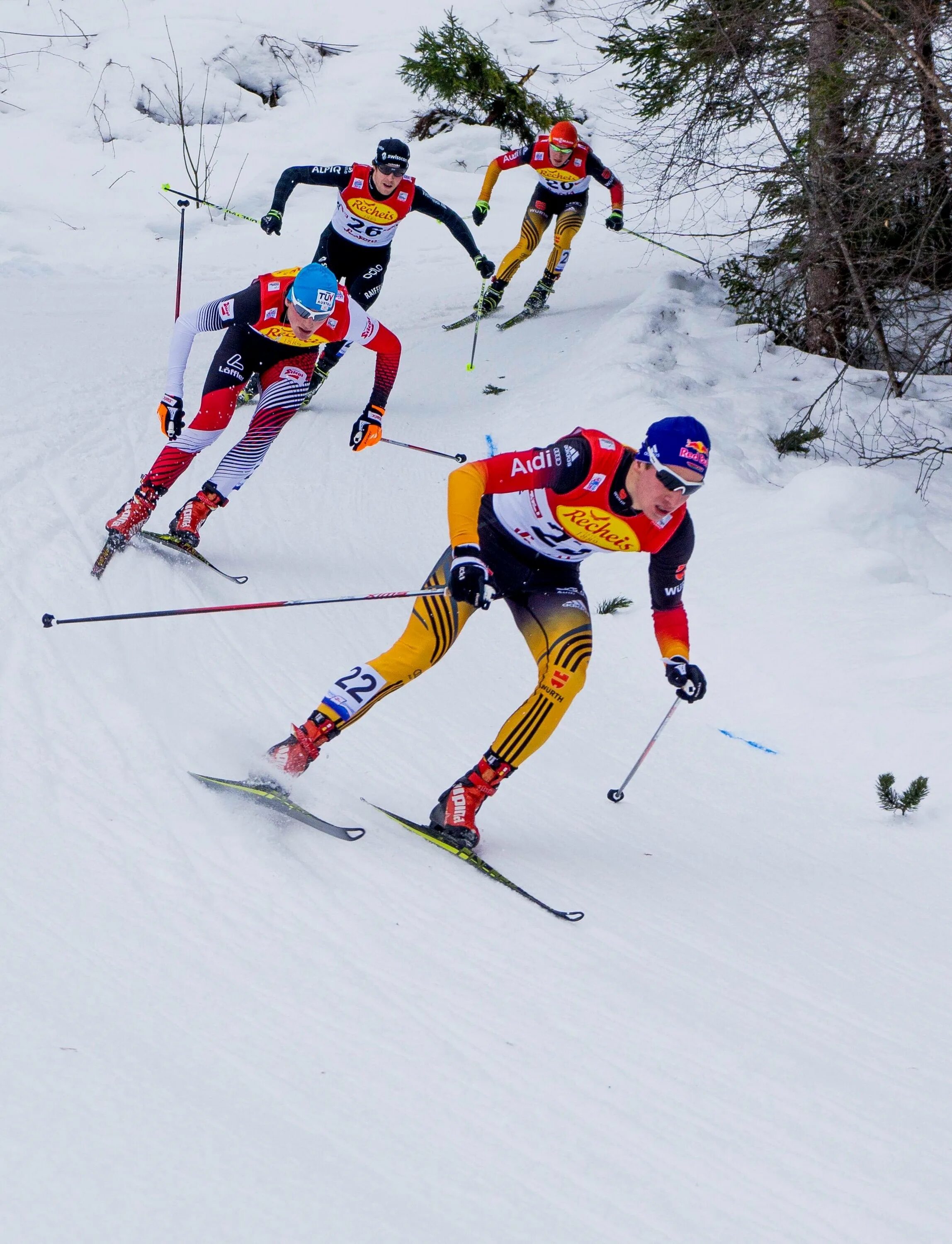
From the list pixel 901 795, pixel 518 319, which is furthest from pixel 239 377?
pixel 518 319

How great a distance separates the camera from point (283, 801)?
366 centimetres

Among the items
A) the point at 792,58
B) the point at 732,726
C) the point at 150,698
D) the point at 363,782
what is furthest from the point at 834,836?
the point at 792,58

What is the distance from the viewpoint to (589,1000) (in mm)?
3109

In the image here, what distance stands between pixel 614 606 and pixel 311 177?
176 inches

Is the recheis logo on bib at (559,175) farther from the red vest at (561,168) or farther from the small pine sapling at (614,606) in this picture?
the small pine sapling at (614,606)

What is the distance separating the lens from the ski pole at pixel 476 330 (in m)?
10.4

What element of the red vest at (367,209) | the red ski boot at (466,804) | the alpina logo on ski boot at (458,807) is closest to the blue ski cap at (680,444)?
the red ski boot at (466,804)

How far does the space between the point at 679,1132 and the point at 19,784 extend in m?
2.26

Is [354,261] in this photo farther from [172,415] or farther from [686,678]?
[686,678]

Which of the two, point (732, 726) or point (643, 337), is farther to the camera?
point (643, 337)

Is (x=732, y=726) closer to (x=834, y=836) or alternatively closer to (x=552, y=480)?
(x=834, y=836)

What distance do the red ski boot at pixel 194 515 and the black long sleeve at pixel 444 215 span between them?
12.6ft

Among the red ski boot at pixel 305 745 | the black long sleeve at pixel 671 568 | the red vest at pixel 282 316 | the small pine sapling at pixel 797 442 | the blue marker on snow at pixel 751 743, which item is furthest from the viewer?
the small pine sapling at pixel 797 442

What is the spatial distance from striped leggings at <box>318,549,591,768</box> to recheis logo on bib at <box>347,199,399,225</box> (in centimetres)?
582
